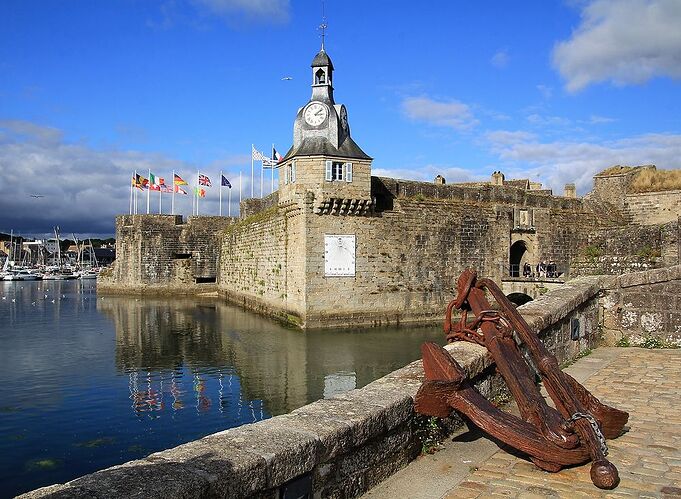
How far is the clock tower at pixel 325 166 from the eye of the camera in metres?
21.5

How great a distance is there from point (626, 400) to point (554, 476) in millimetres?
2205

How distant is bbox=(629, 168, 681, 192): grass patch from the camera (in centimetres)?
Result: 3039

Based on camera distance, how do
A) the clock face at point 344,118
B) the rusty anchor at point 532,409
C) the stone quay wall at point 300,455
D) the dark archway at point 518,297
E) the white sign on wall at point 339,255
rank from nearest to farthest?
the stone quay wall at point 300,455
the rusty anchor at point 532,409
the white sign on wall at point 339,255
the clock face at point 344,118
the dark archway at point 518,297

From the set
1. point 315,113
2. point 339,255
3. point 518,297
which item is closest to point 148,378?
point 339,255

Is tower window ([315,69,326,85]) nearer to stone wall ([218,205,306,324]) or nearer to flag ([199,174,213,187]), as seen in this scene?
stone wall ([218,205,306,324])

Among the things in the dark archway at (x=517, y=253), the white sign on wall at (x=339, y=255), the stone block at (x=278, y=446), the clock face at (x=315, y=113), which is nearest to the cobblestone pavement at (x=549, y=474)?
the stone block at (x=278, y=446)

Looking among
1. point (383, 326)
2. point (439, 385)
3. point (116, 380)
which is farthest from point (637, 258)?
point (439, 385)

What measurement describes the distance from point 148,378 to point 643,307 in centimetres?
1148

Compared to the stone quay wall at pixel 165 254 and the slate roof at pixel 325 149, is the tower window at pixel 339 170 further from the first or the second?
the stone quay wall at pixel 165 254

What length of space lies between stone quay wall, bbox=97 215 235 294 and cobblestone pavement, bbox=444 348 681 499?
35291 millimetres

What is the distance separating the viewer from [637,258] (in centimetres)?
2233

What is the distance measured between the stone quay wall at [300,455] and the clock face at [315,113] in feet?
60.9

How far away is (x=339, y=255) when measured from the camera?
A: 2206cm

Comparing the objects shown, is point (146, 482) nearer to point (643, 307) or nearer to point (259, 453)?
point (259, 453)
